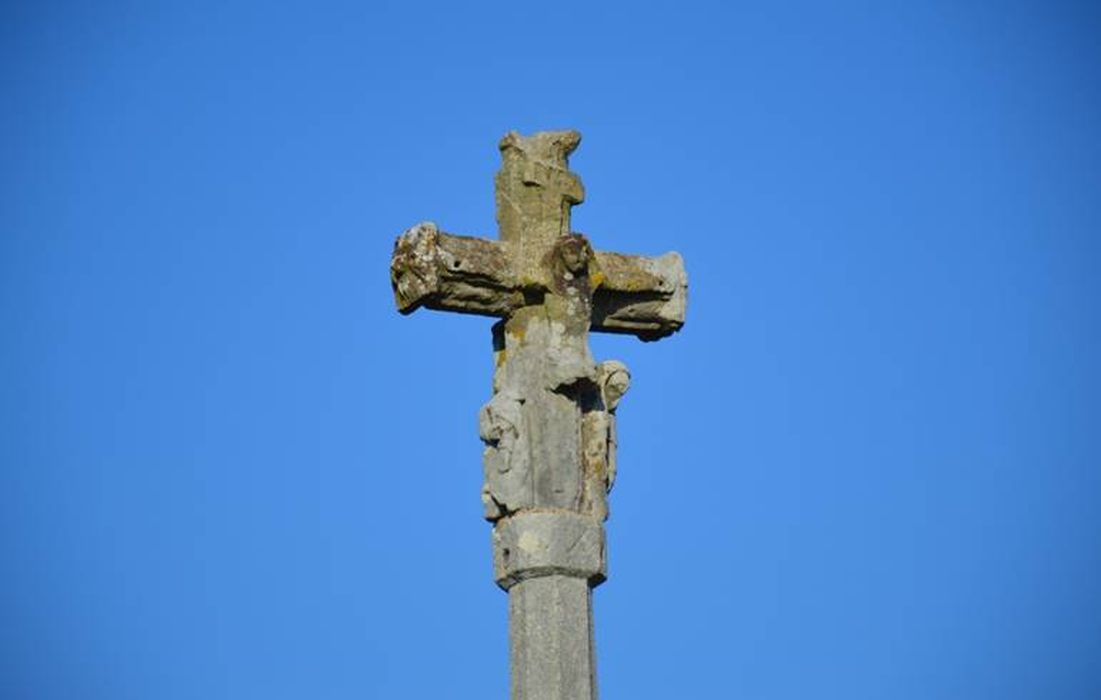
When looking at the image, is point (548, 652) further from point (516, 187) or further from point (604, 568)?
point (516, 187)

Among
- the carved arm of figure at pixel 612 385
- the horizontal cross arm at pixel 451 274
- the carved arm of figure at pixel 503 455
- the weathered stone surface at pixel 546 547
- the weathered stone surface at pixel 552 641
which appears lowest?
the weathered stone surface at pixel 552 641

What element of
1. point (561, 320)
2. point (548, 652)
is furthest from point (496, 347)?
point (548, 652)

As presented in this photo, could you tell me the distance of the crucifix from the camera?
2027 cm

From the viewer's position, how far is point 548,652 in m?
20.0

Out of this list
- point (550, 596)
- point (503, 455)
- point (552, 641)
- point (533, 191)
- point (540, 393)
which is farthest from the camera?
point (533, 191)

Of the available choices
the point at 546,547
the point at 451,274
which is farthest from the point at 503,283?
the point at 546,547

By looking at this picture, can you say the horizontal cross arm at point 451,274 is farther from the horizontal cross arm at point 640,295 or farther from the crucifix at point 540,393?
the horizontal cross arm at point 640,295

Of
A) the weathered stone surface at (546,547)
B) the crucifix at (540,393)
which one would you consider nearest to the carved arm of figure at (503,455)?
the crucifix at (540,393)

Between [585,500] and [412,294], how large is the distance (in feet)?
6.40

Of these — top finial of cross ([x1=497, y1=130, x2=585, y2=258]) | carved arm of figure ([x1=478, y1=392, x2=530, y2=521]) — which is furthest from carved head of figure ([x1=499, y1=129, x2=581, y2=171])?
carved arm of figure ([x1=478, y1=392, x2=530, y2=521])

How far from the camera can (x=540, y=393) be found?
816 inches

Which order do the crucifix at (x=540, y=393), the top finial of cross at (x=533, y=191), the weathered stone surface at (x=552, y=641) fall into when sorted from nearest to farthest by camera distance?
the weathered stone surface at (x=552, y=641), the crucifix at (x=540, y=393), the top finial of cross at (x=533, y=191)

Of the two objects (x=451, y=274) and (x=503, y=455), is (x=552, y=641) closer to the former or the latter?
(x=503, y=455)

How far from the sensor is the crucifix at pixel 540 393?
20.3m
